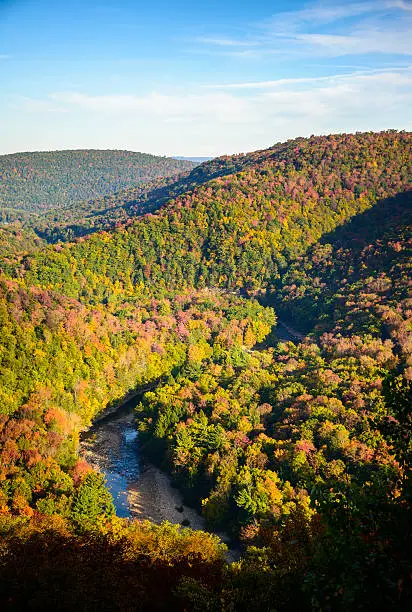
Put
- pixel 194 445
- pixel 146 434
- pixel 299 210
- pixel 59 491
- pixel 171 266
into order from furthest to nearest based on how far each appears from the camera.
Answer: pixel 299 210 < pixel 171 266 < pixel 146 434 < pixel 194 445 < pixel 59 491

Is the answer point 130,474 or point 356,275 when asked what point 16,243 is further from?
point 130,474

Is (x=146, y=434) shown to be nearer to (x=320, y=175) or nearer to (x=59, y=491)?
(x=59, y=491)

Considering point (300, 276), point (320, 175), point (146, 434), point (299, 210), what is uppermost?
point (320, 175)

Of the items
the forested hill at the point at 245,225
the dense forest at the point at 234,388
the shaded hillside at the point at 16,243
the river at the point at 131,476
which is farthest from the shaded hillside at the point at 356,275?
the shaded hillside at the point at 16,243

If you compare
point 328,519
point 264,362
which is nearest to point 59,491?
point 328,519

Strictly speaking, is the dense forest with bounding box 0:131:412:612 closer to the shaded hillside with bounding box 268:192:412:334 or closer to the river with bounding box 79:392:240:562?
the shaded hillside with bounding box 268:192:412:334

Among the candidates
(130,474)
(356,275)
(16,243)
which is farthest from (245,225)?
(130,474)

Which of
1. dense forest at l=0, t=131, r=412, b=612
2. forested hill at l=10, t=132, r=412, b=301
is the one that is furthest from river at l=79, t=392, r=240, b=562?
forested hill at l=10, t=132, r=412, b=301
